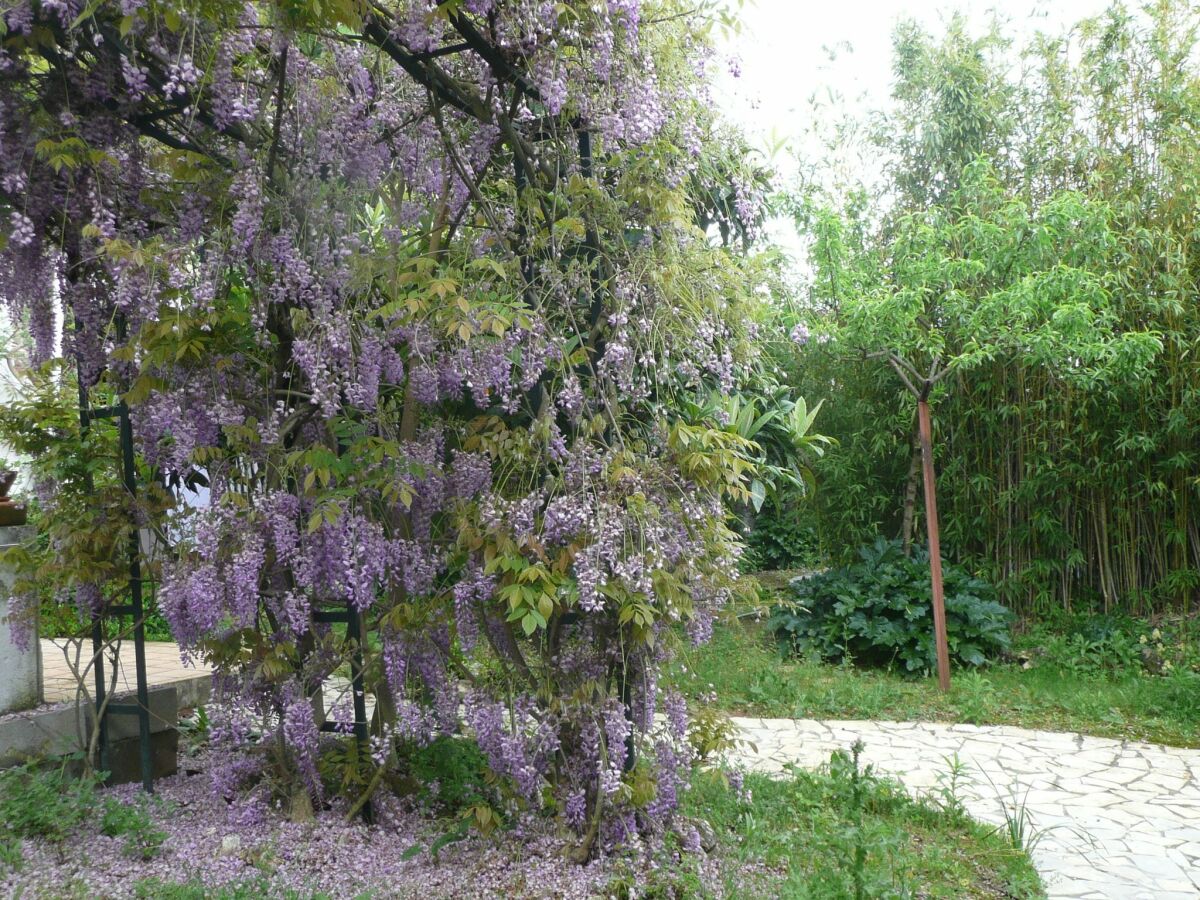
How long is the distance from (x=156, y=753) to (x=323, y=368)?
1.72 meters

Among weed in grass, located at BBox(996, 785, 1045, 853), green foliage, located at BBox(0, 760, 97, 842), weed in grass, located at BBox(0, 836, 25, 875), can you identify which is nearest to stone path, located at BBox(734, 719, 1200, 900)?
weed in grass, located at BBox(996, 785, 1045, 853)

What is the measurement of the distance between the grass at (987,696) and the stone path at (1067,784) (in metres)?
0.18

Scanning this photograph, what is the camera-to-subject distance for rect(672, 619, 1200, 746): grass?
4.51m

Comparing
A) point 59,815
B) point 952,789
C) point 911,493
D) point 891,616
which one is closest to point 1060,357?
point 911,493

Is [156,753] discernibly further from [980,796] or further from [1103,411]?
[1103,411]

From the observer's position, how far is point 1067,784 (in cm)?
363

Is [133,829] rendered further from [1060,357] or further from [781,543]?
[781,543]

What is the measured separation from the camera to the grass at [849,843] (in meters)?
2.36

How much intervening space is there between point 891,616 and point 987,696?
102 cm

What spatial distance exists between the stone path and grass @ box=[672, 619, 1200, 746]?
177mm

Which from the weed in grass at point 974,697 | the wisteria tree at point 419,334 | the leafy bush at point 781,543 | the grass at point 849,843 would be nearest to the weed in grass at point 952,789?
the grass at point 849,843

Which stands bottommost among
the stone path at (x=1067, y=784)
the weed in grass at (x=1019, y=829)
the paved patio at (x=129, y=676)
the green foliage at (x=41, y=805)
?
the stone path at (x=1067, y=784)

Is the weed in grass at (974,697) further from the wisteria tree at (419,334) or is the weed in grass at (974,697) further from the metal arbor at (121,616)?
the metal arbor at (121,616)

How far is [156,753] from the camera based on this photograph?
10.8 ft
